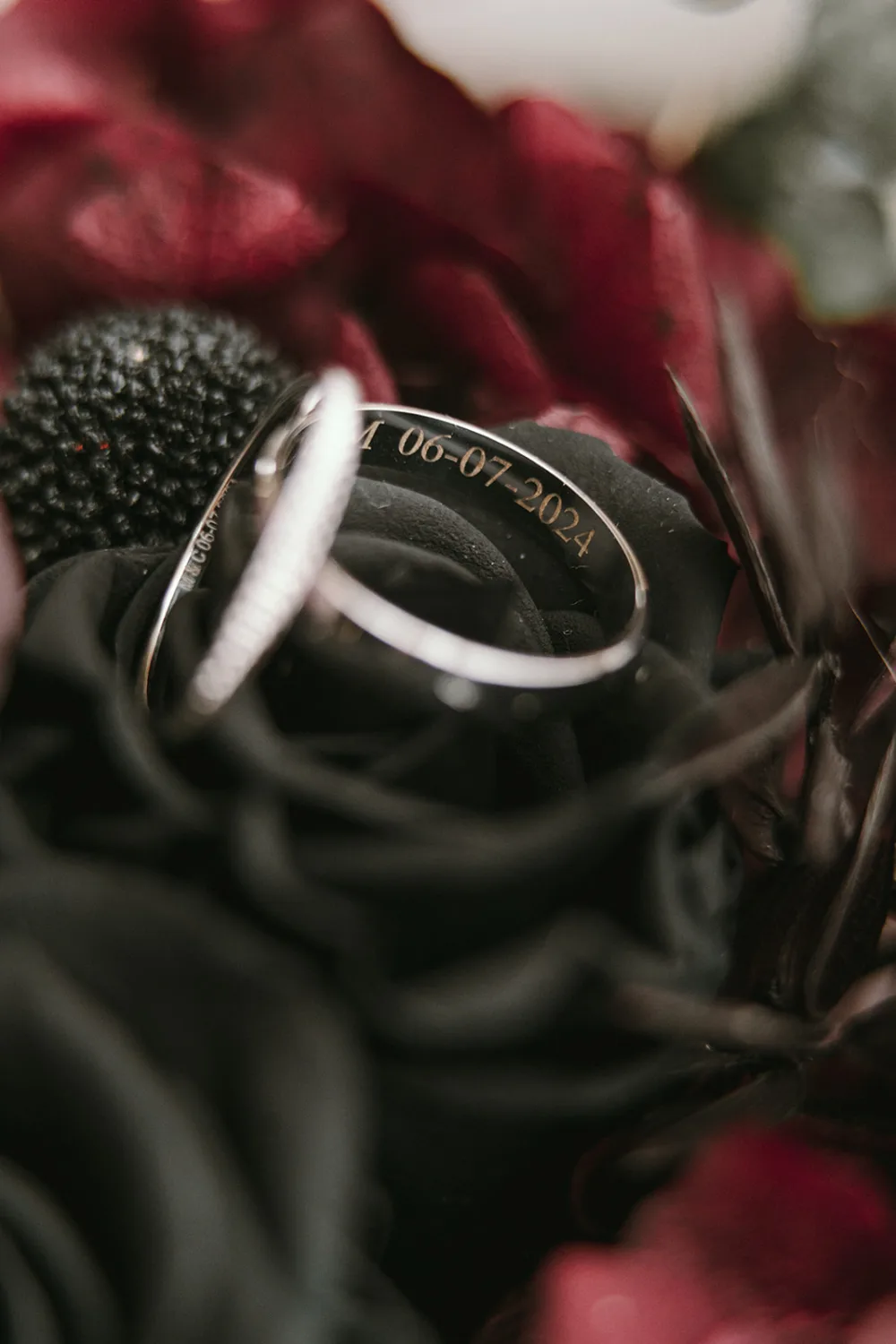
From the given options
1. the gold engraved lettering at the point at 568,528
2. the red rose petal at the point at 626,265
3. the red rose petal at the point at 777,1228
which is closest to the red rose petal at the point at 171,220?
the red rose petal at the point at 626,265

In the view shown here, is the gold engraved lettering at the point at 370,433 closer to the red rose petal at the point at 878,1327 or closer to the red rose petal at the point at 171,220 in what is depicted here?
the red rose petal at the point at 171,220

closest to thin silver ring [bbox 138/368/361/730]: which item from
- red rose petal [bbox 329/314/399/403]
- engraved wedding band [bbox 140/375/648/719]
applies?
engraved wedding band [bbox 140/375/648/719]

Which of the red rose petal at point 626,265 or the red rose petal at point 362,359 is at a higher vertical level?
the red rose petal at point 626,265

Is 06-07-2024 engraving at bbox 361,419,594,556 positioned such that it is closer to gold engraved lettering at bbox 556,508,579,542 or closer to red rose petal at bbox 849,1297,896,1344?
gold engraved lettering at bbox 556,508,579,542

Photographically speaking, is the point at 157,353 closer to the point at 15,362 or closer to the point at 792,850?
the point at 15,362

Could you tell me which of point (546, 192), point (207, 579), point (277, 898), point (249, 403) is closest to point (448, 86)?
point (546, 192)

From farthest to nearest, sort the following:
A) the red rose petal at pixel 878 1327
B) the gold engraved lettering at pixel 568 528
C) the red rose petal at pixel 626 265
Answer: the red rose petal at pixel 626 265 < the gold engraved lettering at pixel 568 528 < the red rose petal at pixel 878 1327

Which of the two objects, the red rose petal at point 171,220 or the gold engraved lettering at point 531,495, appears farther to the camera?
the red rose petal at point 171,220

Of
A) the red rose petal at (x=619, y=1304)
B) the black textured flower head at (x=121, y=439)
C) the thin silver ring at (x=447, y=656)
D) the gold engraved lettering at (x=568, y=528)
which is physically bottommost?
the red rose petal at (x=619, y=1304)

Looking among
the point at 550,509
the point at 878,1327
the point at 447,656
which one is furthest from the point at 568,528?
the point at 878,1327
